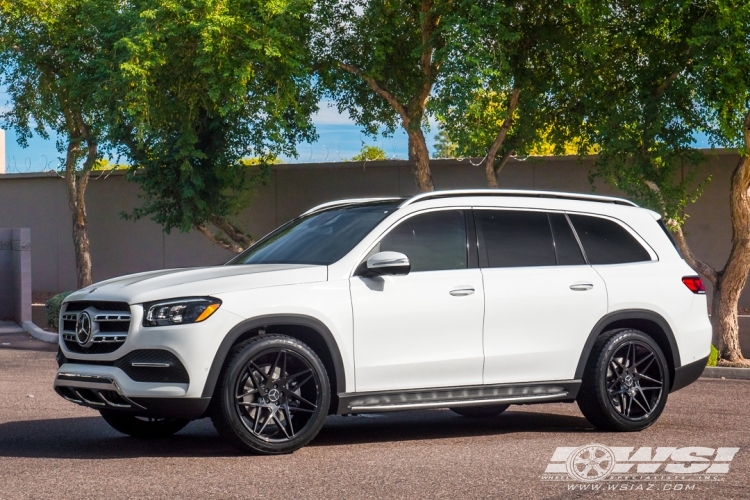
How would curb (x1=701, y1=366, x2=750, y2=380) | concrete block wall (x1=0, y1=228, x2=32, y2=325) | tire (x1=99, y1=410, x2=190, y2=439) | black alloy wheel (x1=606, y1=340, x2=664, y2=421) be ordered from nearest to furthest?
1. tire (x1=99, y1=410, x2=190, y2=439)
2. black alloy wheel (x1=606, y1=340, x2=664, y2=421)
3. curb (x1=701, y1=366, x2=750, y2=380)
4. concrete block wall (x1=0, y1=228, x2=32, y2=325)

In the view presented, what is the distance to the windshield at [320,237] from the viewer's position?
852 centimetres

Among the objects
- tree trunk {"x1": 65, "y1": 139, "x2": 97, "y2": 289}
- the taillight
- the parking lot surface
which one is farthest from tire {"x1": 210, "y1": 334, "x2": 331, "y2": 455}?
tree trunk {"x1": 65, "y1": 139, "x2": 97, "y2": 289}

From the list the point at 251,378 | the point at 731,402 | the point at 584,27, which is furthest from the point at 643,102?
the point at 251,378

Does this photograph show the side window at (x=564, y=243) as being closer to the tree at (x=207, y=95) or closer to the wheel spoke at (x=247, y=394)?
the wheel spoke at (x=247, y=394)

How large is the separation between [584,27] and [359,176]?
7544 mm

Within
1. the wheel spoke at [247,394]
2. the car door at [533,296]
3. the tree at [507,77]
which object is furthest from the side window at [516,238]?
the tree at [507,77]

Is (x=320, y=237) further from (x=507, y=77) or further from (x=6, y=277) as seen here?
(x=6, y=277)

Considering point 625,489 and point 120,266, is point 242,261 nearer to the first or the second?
point 625,489

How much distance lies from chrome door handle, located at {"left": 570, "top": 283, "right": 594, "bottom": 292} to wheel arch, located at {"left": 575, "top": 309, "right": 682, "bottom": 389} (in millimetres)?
289

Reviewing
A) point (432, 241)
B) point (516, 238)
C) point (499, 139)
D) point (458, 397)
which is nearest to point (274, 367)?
point (458, 397)

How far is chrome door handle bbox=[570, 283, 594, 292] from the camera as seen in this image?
9094 millimetres

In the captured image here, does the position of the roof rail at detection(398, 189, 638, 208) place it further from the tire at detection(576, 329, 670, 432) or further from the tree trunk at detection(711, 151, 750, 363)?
the tree trunk at detection(711, 151, 750, 363)

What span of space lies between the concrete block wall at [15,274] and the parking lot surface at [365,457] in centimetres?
1317

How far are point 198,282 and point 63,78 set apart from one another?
66.6ft
